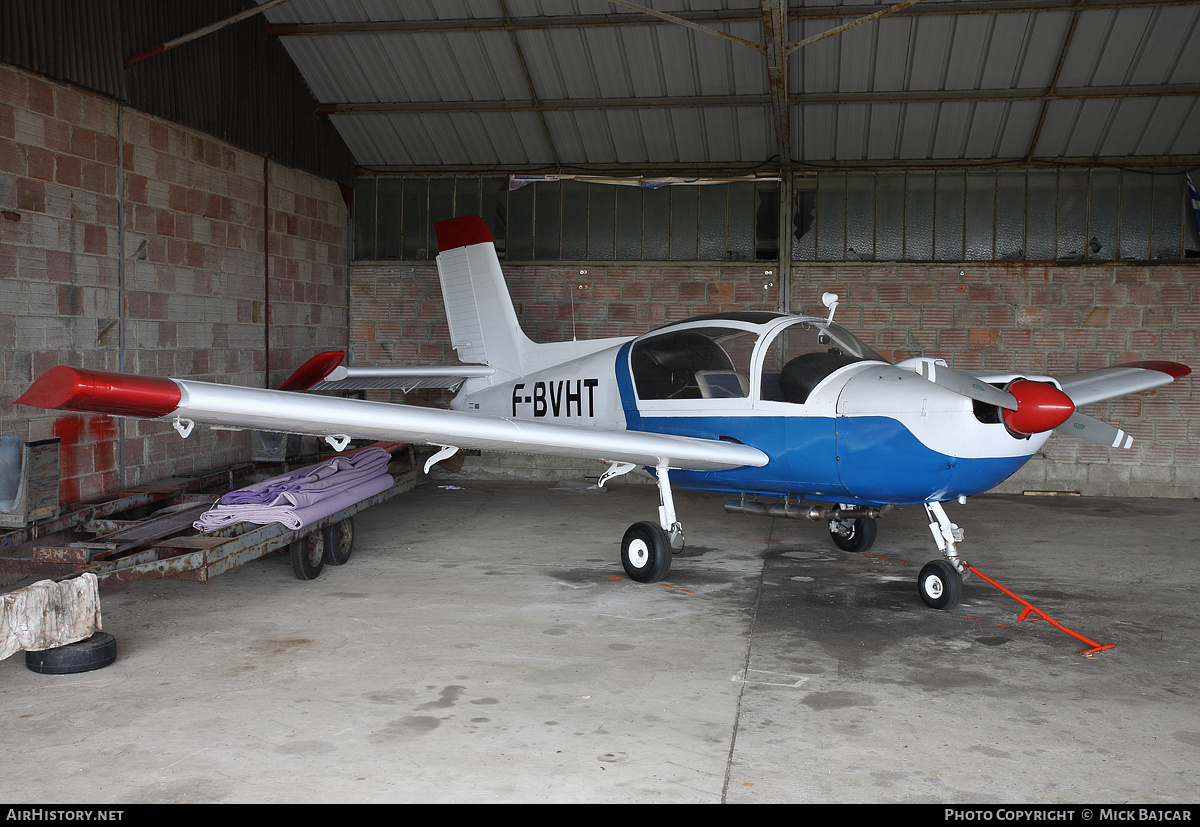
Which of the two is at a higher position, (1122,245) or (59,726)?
(1122,245)

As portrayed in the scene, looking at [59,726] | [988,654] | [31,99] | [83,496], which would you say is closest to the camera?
[59,726]

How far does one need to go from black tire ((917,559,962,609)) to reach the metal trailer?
418cm

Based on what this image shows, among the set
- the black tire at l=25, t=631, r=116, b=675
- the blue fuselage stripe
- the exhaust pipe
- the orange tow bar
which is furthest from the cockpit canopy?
the black tire at l=25, t=631, r=116, b=675

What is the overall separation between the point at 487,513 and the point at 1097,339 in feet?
25.8

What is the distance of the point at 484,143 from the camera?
1215 cm

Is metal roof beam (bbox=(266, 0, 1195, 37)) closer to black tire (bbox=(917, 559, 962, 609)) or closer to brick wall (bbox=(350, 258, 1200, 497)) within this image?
brick wall (bbox=(350, 258, 1200, 497))

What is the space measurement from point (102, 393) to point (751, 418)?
168 inches

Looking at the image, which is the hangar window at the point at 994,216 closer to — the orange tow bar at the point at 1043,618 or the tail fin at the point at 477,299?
the tail fin at the point at 477,299

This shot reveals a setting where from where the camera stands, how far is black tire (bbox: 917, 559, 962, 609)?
19.4 ft

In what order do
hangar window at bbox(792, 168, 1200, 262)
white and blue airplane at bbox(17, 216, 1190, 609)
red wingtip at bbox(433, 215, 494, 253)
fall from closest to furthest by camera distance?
white and blue airplane at bbox(17, 216, 1190, 609), red wingtip at bbox(433, 215, 494, 253), hangar window at bbox(792, 168, 1200, 262)

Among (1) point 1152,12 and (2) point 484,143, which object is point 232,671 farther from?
(1) point 1152,12

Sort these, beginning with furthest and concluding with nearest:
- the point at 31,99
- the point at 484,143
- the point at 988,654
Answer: the point at 484,143 < the point at 31,99 < the point at 988,654

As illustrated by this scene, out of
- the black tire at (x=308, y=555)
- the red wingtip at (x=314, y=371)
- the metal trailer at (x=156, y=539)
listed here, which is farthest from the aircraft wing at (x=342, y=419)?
the red wingtip at (x=314, y=371)

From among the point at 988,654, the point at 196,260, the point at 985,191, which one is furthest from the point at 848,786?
the point at 985,191
